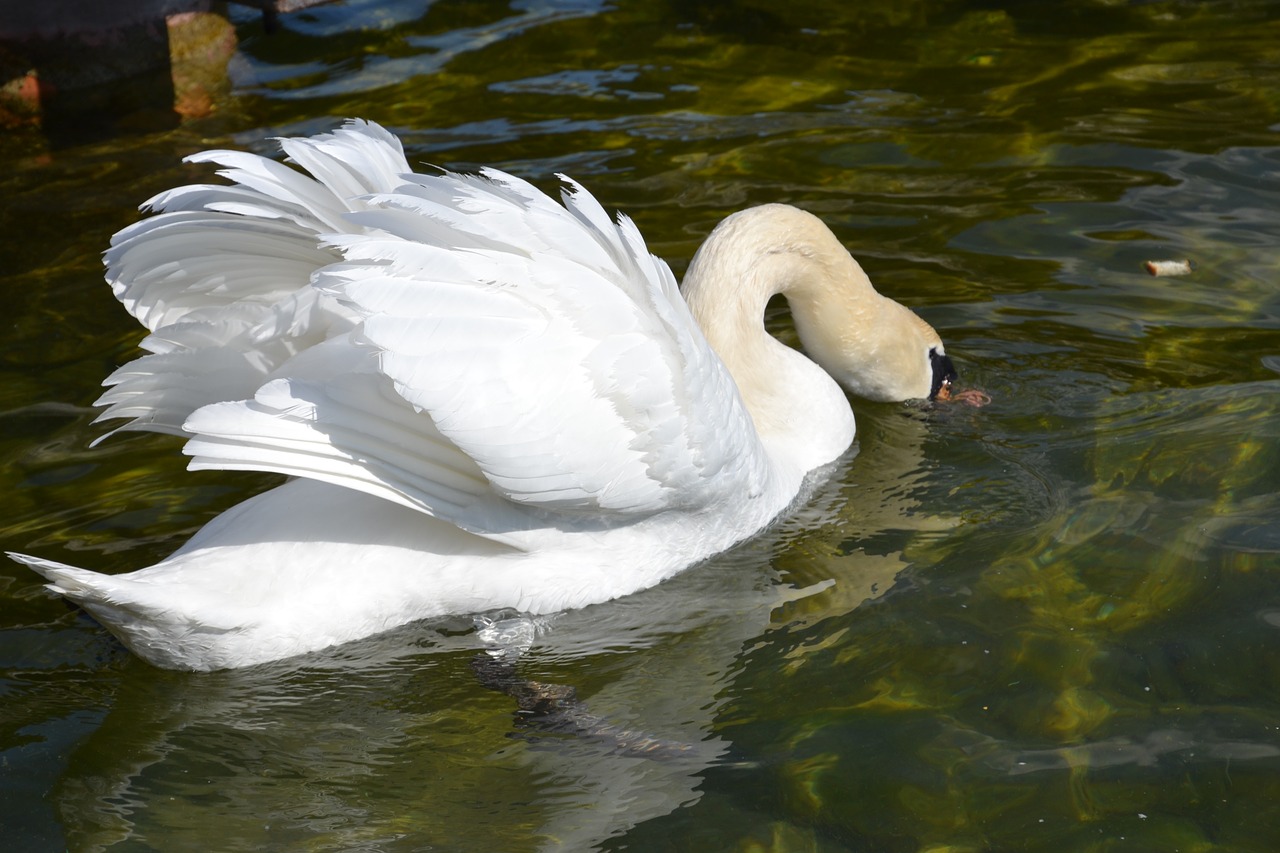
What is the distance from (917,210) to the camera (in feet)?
22.6

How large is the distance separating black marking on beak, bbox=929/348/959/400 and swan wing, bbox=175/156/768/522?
1542mm

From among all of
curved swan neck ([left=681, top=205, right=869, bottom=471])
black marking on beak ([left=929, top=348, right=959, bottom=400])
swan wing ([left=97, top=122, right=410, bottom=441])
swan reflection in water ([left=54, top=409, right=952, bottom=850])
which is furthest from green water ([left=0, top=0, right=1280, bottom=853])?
swan wing ([left=97, top=122, right=410, bottom=441])

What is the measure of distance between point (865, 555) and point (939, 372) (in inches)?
42.5

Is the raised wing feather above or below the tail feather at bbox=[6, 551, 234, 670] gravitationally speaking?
above

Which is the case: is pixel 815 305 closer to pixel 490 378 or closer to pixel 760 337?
pixel 760 337

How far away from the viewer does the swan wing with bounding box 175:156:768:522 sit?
3.55 m

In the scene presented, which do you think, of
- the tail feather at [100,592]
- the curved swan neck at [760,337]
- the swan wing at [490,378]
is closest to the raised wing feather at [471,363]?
the swan wing at [490,378]

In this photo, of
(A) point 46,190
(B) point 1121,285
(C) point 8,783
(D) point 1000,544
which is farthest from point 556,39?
(C) point 8,783

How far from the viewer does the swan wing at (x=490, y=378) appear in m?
3.55

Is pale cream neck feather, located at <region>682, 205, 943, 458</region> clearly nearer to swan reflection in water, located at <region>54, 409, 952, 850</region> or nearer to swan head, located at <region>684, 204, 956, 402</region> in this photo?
swan head, located at <region>684, 204, 956, 402</region>

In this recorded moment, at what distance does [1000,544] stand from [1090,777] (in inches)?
44.4

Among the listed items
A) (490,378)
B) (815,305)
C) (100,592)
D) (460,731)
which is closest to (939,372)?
(815,305)

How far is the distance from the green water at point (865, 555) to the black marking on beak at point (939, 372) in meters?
0.12

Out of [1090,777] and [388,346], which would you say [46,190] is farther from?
[1090,777]
